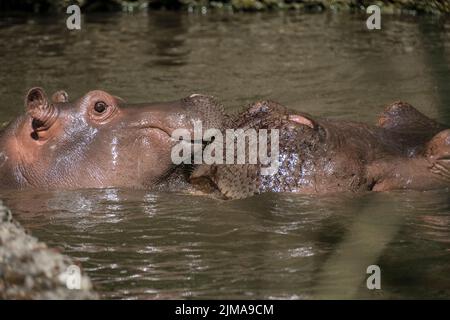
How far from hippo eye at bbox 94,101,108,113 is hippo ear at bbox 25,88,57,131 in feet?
0.89

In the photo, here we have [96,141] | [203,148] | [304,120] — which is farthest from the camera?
[96,141]

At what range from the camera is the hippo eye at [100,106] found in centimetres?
624

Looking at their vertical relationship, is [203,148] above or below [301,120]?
below

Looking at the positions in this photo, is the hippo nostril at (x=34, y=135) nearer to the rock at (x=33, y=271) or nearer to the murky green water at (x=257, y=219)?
the murky green water at (x=257, y=219)

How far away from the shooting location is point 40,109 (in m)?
6.12

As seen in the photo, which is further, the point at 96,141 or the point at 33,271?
the point at 96,141

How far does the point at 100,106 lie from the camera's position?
20.5 ft

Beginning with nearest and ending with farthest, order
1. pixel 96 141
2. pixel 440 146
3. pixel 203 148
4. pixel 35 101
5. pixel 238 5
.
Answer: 1. pixel 440 146
2. pixel 203 148
3. pixel 35 101
4. pixel 96 141
5. pixel 238 5

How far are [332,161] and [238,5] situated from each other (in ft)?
31.6

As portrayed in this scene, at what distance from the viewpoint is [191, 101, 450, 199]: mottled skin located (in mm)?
5426

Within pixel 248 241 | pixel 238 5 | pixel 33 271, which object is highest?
pixel 238 5

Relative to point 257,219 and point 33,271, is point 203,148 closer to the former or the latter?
point 257,219

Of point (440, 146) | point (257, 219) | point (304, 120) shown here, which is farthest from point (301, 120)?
point (440, 146)

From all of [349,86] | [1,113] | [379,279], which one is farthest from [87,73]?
[379,279]
